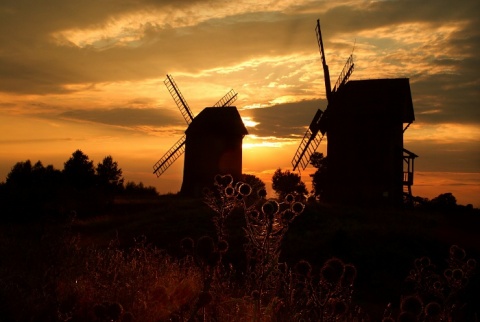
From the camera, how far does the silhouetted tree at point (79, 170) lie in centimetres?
6054

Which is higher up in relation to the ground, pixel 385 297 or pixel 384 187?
pixel 384 187

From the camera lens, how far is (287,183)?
2443 inches

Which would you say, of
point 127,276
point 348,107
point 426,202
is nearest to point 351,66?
point 348,107

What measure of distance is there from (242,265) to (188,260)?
8.47 metres

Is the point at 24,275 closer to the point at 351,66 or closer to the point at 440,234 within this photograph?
the point at 440,234

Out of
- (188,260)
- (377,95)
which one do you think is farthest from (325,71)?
(188,260)

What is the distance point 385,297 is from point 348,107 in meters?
20.5

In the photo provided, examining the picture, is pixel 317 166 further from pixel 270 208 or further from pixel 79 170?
pixel 270 208

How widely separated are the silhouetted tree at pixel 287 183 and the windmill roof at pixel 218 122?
12213 millimetres

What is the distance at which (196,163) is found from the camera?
45.7 m

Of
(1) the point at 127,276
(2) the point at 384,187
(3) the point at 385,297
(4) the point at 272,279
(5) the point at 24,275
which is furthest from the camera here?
(2) the point at 384,187

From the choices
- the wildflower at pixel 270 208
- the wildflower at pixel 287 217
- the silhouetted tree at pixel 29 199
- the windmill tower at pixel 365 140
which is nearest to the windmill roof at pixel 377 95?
the windmill tower at pixel 365 140

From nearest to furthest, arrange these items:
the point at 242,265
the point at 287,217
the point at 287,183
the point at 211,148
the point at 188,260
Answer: the point at 287,217, the point at 188,260, the point at 242,265, the point at 211,148, the point at 287,183

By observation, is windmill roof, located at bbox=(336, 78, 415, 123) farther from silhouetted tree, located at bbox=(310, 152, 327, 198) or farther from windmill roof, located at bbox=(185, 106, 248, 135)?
silhouetted tree, located at bbox=(310, 152, 327, 198)
